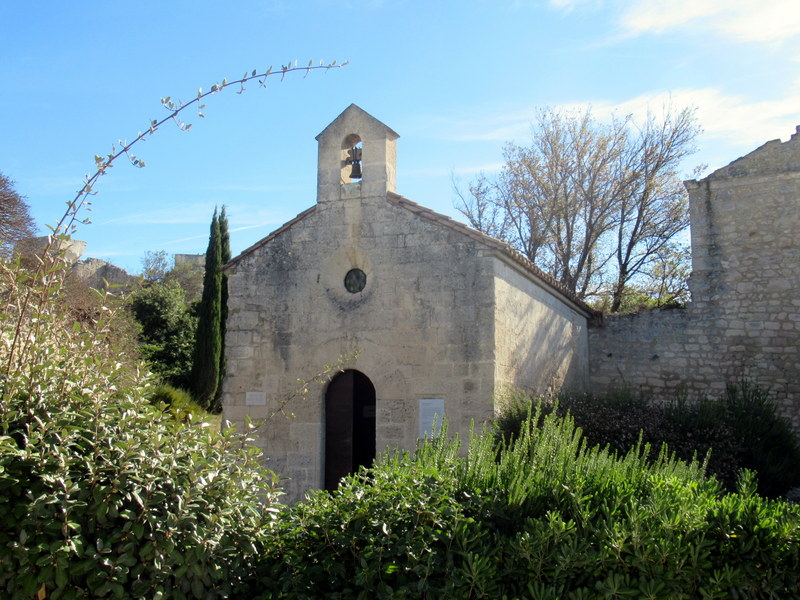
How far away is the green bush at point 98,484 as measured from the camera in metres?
3.49

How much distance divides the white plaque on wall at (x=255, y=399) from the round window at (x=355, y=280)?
6.92 feet

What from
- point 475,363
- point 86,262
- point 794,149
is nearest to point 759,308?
point 794,149

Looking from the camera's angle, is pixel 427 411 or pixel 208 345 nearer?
pixel 427 411

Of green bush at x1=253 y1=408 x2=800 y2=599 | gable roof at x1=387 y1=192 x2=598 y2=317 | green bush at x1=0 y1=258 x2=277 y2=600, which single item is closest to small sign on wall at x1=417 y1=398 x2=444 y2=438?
gable roof at x1=387 y1=192 x2=598 y2=317

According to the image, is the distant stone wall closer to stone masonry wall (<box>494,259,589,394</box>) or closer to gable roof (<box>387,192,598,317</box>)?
stone masonry wall (<box>494,259,589,394</box>)

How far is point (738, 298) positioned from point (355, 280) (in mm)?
7938

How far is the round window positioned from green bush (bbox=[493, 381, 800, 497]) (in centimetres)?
271

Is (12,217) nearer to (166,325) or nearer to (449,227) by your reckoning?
(166,325)

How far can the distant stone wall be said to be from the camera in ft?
44.0

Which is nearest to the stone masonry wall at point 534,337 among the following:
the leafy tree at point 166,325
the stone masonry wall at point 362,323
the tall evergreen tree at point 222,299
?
the stone masonry wall at point 362,323

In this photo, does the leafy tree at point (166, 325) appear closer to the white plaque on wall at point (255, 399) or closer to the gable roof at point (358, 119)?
the white plaque on wall at point (255, 399)

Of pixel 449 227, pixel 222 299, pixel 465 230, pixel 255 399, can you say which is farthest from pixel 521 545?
pixel 222 299

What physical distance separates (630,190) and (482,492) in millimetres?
20126

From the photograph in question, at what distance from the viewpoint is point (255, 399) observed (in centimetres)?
1088
